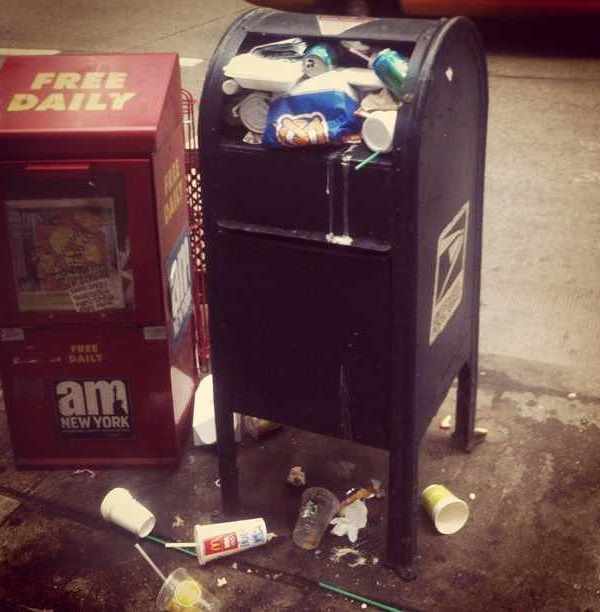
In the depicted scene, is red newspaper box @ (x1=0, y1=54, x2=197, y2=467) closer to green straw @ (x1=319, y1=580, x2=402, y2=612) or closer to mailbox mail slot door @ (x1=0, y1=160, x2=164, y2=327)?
mailbox mail slot door @ (x1=0, y1=160, x2=164, y2=327)

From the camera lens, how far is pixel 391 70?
2.46 m

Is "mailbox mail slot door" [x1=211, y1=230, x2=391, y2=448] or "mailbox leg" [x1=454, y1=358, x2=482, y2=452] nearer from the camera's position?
"mailbox mail slot door" [x1=211, y1=230, x2=391, y2=448]

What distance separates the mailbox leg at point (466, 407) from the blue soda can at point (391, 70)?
1.24 m

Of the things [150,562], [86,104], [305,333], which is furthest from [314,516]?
[86,104]

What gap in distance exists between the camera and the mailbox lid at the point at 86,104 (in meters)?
2.91

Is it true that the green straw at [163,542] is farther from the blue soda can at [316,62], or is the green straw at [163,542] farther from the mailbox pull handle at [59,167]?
the blue soda can at [316,62]

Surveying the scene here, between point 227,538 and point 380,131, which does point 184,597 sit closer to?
point 227,538

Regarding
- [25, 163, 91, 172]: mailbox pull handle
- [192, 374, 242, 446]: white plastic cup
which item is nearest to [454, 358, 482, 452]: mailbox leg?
[192, 374, 242, 446]: white plastic cup

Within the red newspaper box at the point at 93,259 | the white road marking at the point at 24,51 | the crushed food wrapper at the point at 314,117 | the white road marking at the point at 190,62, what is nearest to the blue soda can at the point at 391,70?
the crushed food wrapper at the point at 314,117

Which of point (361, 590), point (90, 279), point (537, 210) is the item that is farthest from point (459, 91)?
point (537, 210)

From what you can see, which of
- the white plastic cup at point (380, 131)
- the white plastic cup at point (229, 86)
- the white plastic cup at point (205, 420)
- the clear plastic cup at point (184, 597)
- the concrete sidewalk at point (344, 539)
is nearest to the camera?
the white plastic cup at point (380, 131)

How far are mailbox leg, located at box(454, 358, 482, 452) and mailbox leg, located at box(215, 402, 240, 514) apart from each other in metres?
0.89

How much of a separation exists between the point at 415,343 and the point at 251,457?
1144mm

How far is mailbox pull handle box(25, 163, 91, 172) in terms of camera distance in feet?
9.59
